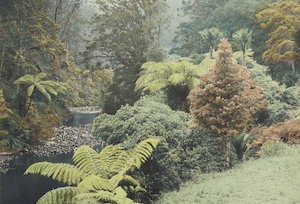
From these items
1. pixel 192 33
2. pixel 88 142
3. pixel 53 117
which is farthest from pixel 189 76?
pixel 192 33

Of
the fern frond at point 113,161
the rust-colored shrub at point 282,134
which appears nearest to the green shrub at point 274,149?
the rust-colored shrub at point 282,134

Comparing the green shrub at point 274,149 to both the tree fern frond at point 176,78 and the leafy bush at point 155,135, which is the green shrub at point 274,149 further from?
the tree fern frond at point 176,78

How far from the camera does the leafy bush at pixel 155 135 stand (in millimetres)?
7293

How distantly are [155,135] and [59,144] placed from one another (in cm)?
1110

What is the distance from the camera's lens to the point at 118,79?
18844mm

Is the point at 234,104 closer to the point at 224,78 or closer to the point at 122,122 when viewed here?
the point at 224,78

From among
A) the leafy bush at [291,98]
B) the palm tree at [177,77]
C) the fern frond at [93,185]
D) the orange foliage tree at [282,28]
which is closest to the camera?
the fern frond at [93,185]

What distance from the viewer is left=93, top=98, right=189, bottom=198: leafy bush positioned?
729cm

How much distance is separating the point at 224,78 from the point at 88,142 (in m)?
11.4

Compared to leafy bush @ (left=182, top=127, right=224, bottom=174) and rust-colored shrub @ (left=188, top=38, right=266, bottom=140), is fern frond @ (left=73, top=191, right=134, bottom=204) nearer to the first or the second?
leafy bush @ (left=182, top=127, right=224, bottom=174)

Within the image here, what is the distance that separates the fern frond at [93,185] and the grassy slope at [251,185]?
3.71ft

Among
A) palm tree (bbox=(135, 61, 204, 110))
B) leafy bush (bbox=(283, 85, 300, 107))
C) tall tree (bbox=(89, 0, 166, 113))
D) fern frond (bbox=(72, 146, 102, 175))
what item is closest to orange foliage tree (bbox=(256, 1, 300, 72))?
tall tree (bbox=(89, 0, 166, 113))

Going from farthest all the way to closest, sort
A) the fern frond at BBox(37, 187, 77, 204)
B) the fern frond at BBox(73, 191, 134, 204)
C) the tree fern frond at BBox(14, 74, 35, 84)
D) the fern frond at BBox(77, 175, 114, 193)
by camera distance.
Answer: the tree fern frond at BBox(14, 74, 35, 84)
the fern frond at BBox(37, 187, 77, 204)
the fern frond at BBox(77, 175, 114, 193)
the fern frond at BBox(73, 191, 134, 204)

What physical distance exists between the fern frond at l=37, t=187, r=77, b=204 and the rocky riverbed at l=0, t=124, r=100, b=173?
8.14m
